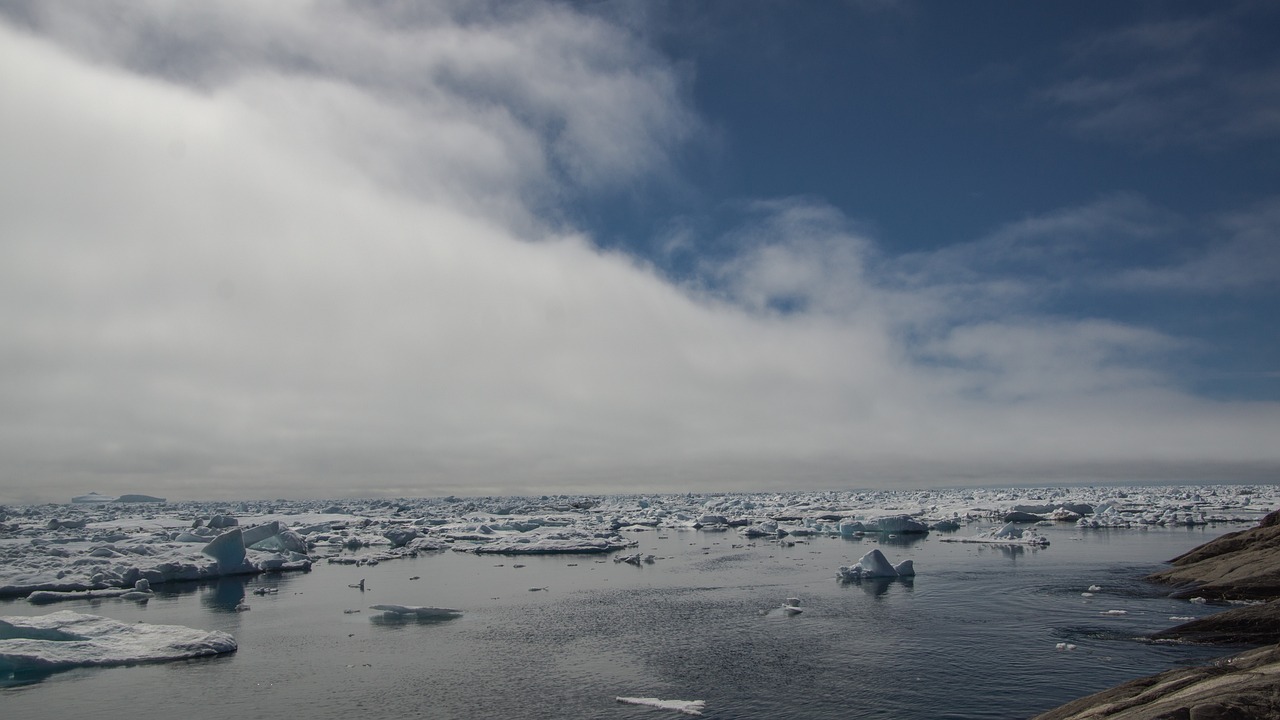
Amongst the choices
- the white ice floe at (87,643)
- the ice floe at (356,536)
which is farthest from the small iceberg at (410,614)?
the ice floe at (356,536)

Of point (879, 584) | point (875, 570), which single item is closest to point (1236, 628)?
point (879, 584)

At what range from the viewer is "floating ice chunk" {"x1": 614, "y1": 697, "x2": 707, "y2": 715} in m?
14.9

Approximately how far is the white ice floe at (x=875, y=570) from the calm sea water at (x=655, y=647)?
569 mm

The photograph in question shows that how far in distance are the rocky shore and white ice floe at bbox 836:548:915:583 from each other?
8974 mm

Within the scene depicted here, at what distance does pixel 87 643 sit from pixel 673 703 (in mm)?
15445

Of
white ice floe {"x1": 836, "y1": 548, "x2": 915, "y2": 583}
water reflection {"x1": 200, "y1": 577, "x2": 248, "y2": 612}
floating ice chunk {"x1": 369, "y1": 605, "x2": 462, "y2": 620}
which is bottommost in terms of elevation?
water reflection {"x1": 200, "y1": 577, "x2": 248, "y2": 612}

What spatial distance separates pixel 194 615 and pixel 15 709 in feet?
37.9

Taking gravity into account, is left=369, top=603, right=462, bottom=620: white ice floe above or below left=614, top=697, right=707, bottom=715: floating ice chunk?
below

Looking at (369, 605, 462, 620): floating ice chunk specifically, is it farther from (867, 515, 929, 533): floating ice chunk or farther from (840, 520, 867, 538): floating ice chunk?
(867, 515, 929, 533): floating ice chunk

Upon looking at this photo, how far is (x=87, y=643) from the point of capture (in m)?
19.6

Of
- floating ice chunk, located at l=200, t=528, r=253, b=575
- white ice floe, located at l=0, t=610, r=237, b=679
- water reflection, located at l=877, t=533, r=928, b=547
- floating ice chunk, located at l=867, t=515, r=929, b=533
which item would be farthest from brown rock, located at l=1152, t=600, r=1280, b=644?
floating ice chunk, located at l=867, t=515, r=929, b=533

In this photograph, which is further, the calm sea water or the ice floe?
the ice floe

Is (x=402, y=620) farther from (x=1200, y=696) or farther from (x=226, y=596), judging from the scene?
(x=1200, y=696)

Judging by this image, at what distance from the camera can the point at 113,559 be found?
34.9 m
